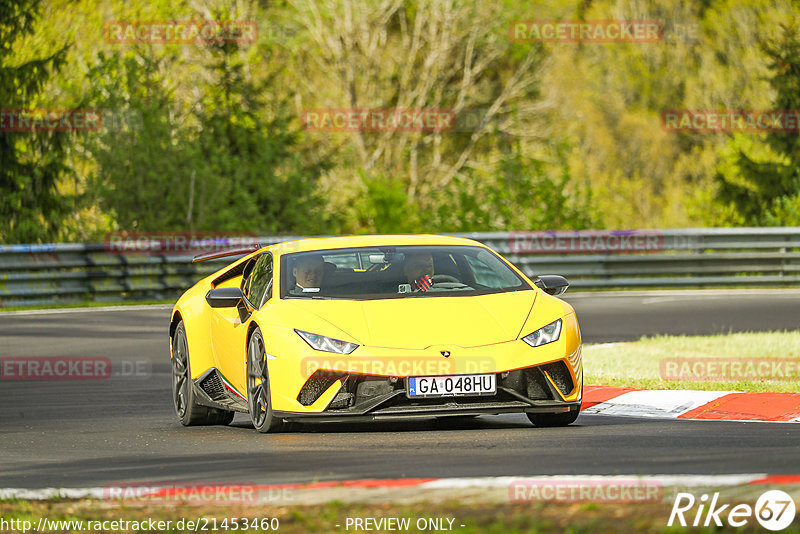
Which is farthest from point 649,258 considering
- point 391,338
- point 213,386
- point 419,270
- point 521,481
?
point 521,481

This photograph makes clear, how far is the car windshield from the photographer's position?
403 inches

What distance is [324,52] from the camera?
4444 centimetres

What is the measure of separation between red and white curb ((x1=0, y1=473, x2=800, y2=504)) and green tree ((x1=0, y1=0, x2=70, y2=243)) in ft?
78.9

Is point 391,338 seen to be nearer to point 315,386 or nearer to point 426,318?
point 426,318

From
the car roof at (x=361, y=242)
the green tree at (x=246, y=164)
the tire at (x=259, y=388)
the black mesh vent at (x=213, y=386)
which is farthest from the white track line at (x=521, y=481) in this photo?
the green tree at (x=246, y=164)

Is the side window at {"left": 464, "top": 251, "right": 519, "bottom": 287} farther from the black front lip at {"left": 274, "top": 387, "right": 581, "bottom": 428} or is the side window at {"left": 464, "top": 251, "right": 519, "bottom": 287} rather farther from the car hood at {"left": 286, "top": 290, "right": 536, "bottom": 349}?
the black front lip at {"left": 274, "top": 387, "right": 581, "bottom": 428}

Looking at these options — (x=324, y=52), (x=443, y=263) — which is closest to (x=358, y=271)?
(x=443, y=263)

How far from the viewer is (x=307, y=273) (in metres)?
10.4

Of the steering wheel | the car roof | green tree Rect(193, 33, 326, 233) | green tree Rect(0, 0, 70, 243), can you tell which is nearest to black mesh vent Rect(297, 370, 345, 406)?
the steering wheel

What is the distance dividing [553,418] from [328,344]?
1681 millimetres

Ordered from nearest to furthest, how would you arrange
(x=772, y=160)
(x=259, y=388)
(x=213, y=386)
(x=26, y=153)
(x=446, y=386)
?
(x=446, y=386)
(x=259, y=388)
(x=213, y=386)
(x=26, y=153)
(x=772, y=160)

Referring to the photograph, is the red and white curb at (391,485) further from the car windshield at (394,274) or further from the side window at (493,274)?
the side window at (493,274)

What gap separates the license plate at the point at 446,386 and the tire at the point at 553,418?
0.84m

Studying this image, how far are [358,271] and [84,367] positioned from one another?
6.55 metres
